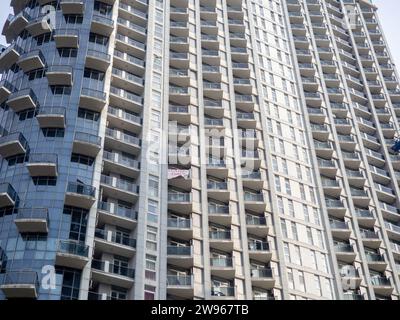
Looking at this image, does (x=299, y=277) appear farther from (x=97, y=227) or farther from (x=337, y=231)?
(x=97, y=227)

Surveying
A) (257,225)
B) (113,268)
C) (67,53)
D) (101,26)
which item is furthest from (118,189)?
(101,26)

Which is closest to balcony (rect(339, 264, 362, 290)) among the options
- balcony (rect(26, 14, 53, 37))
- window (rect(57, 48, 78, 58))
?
window (rect(57, 48, 78, 58))

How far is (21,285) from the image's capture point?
5056cm

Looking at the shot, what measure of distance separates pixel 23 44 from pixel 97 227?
2916cm

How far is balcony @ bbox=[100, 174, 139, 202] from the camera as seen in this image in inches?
2445

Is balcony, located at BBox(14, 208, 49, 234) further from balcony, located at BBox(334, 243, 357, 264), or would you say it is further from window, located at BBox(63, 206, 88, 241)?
balcony, located at BBox(334, 243, 357, 264)

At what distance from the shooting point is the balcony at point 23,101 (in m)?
64.9

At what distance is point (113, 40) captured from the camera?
74.6 metres

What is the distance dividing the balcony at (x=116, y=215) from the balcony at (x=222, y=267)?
10422 mm

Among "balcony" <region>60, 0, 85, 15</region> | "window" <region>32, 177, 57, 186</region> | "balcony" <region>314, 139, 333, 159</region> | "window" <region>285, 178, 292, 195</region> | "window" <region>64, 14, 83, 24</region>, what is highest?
"balcony" <region>60, 0, 85, 15</region>

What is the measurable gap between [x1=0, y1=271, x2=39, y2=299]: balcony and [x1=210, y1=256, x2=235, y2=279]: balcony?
20.6m

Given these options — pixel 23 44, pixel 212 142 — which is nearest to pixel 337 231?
pixel 212 142

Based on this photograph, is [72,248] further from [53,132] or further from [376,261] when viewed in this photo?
[376,261]

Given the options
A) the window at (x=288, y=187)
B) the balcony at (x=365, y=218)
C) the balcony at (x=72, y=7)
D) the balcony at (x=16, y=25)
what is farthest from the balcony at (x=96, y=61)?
the balcony at (x=365, y=218)
